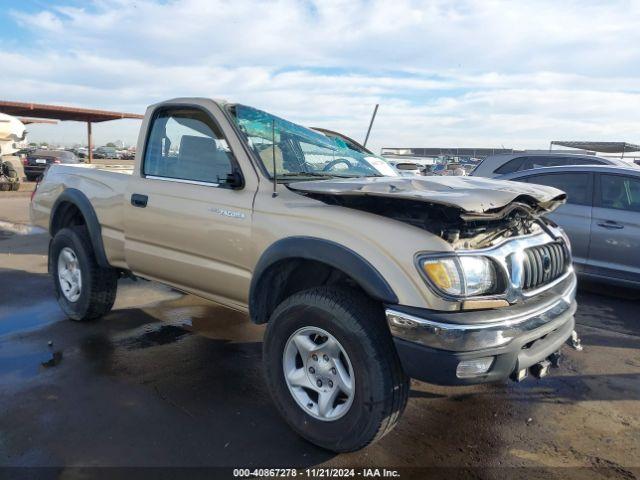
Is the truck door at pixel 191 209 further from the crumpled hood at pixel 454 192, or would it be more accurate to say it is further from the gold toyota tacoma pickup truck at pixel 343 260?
the crumpled hood at pixel 454 192

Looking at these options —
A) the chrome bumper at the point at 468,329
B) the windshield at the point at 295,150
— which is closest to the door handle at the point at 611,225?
the windshield at the point at 295,150

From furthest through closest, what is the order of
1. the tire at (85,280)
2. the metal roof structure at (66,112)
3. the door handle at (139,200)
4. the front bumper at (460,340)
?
the metal roof structure at (66,112), the tire at (85,280), the door handle at (139,200), the front bumper at (460,340)

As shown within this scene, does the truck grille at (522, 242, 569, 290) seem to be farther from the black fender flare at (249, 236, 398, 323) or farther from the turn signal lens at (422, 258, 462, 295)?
the black fender flare at (249, 236, 398, 323)

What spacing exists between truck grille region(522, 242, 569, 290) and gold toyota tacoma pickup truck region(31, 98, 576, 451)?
0.01m

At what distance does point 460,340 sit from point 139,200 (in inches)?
109

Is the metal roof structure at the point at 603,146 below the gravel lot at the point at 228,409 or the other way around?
the other way around

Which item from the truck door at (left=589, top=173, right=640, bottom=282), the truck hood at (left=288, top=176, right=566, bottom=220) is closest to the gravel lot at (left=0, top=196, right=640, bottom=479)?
the truck door at (left=589, top=173, right=640, bottom=282)

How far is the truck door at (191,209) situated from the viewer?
3410 mm

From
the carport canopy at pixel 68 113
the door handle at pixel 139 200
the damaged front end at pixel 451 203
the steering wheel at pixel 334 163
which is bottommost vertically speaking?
the door handle at pixel 139 200

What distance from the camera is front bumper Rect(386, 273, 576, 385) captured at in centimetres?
244

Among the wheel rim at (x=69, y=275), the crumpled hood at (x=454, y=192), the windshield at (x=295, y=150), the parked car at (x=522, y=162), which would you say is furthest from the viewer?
the parked car at (x=522, y=162)

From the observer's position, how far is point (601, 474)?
2.76m

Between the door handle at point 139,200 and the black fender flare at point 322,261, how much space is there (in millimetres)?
1369

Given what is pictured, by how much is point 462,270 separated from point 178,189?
2.21 metres
